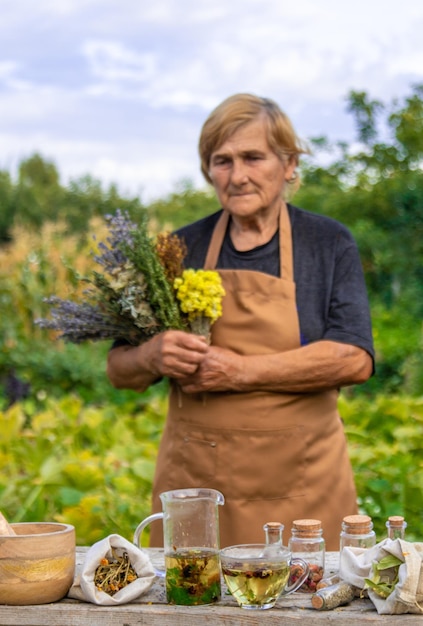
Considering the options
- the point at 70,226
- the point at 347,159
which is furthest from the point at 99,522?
the point at 70,226

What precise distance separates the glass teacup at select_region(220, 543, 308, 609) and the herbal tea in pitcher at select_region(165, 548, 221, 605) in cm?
4

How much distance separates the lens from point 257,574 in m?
1.71

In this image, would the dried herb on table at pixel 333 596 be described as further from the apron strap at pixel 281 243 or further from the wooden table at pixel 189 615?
the apron strap at pixel 281 243

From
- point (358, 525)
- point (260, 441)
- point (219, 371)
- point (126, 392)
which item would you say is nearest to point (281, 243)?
point (219, 371)

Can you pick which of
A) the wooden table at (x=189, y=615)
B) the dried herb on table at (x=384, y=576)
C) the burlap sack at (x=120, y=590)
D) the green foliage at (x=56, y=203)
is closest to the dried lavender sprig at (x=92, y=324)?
the burlap sack at (x=120, y=590)

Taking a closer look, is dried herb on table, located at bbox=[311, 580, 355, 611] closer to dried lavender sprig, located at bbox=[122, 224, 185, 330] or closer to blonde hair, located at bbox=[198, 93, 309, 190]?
dried lavender sprig, located at bbox=[122, 224, 185, 330]

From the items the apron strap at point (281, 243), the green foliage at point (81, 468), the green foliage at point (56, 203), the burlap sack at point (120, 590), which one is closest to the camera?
the burlap sack at point (120, 590)

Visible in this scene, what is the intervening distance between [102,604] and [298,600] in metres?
0.36

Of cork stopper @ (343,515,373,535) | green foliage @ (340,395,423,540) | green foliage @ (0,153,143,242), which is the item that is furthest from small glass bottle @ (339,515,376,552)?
green foliage @ (0,153,143,242)

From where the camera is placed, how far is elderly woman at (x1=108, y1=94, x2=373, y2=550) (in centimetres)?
270

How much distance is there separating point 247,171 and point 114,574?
132cm

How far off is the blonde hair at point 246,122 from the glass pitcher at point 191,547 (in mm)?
1291

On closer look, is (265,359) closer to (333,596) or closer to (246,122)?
(246,122)

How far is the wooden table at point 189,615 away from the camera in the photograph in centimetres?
170
